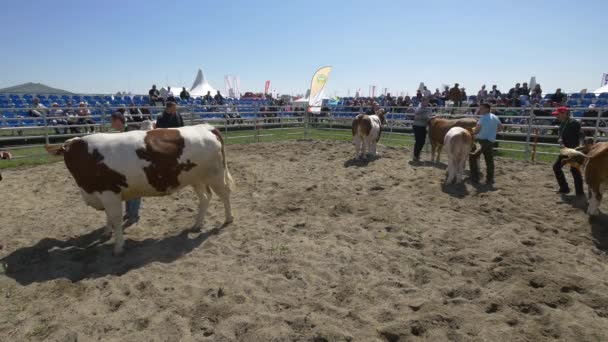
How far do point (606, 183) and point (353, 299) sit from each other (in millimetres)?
4488

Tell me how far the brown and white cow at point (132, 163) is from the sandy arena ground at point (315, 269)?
653 millimetres

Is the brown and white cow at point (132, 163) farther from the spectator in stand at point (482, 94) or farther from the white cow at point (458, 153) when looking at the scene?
the spectator in stand at point (482, 94)

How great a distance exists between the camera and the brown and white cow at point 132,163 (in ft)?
15.5

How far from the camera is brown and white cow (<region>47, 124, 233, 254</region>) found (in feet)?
15.5

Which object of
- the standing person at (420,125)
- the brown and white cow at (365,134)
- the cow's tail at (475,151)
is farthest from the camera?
the brown and white cow at (365,134)

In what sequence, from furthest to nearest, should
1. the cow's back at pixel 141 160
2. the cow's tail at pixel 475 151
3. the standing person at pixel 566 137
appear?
1. the cow's tail at pixel 475 151
2. the standing person at pixel 566 137
3. the cow's back at pixel 141 160

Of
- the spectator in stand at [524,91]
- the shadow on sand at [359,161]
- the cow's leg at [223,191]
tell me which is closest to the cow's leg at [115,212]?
the cow's leg at [223,191]

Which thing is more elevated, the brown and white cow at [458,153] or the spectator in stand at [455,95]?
the spectator in stand at [455,95]

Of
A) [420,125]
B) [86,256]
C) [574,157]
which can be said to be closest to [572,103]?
[420,125]

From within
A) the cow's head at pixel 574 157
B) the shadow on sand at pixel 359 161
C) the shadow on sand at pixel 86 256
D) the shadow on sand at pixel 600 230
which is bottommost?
the shadow on sand at pixel 86 256

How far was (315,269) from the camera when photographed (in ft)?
13.9

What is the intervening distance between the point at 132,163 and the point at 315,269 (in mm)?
2565

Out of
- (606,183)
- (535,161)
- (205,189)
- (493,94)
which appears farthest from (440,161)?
(493,94)

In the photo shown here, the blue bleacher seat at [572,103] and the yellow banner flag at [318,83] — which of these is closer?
the blue bleacher seat at [572,103]
